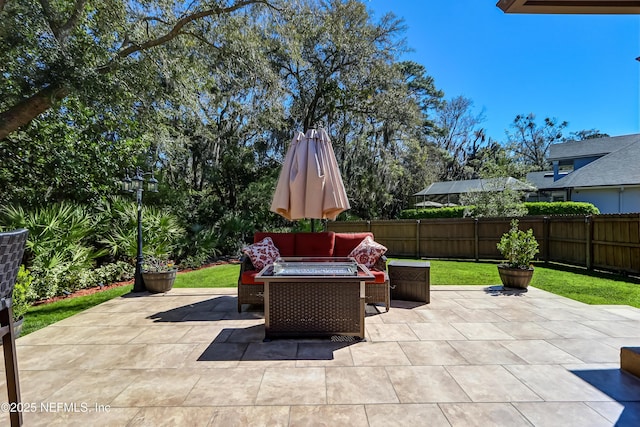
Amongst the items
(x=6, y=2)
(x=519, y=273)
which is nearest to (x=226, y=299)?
(x=519, y=273)

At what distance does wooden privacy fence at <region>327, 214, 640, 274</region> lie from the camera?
296 inches

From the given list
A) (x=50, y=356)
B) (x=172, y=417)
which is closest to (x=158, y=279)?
(x=50, y=356)

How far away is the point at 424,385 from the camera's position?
2.47m

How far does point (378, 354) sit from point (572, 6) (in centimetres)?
332

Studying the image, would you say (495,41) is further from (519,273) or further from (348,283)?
(348,283)

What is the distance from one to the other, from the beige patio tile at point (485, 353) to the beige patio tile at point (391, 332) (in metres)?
0.44

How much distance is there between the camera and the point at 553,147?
21.7 metres

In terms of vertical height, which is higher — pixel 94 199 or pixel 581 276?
pixel 94 199

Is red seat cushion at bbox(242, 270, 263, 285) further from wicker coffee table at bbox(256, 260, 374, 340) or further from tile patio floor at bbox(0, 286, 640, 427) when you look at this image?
wicker coffee table at bbox(256, 260, 374, 340)

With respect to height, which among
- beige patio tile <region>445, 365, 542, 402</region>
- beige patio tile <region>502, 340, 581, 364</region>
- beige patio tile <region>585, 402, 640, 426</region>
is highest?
beige patio tile <region>585, 402, 640, 426</region>

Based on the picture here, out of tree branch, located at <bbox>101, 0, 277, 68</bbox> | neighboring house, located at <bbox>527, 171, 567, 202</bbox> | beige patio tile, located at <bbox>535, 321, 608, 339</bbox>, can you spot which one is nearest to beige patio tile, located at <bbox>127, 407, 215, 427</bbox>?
beige patio tile, located at <bbox>535, 321, 608, 339</bbox>

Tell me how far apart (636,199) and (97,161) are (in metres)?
21.0

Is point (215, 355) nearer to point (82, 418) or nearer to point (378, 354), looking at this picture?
point (82, 418)

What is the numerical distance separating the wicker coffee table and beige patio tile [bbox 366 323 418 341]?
0.25m
